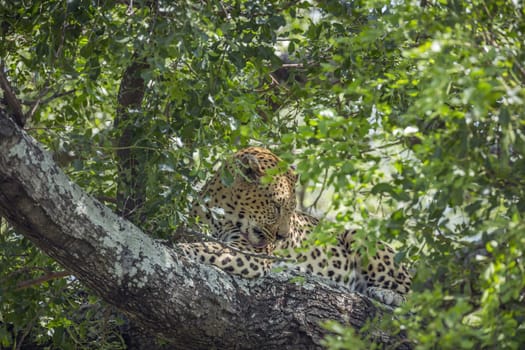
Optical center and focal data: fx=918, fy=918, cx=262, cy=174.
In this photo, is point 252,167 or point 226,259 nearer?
point 226,259

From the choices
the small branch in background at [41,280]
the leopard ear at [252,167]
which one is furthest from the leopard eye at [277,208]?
the small branch in background at [41,280]

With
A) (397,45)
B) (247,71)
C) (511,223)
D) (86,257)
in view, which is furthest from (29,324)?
(511,223)

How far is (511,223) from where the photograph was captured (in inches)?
172

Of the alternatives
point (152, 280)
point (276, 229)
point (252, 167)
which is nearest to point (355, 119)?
point (152, 280)

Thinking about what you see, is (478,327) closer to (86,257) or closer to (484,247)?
(484,247)

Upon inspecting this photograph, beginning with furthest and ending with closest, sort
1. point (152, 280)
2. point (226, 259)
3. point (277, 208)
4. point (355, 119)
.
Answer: point (277, 208), point (226, 259), point (152, 280), point (355, 119)

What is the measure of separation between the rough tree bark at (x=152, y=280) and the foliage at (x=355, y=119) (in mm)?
446

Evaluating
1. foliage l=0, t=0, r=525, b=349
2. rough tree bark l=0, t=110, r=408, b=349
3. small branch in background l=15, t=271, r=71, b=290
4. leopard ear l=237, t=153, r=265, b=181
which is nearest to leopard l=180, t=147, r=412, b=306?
leopard ear l=237, t=153, r=265, b=181

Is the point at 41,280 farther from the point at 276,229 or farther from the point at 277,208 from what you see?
the point at 277,208

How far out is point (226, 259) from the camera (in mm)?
7676

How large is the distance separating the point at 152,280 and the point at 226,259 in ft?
5.56

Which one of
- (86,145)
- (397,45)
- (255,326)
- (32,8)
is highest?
(32,8)

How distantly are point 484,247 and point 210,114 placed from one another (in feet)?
7.15

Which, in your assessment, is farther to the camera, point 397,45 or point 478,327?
point 397,45
